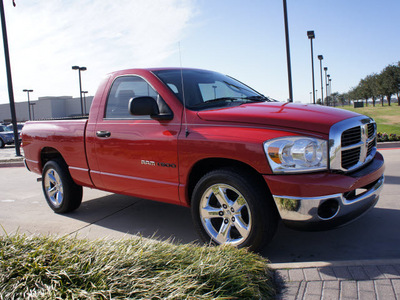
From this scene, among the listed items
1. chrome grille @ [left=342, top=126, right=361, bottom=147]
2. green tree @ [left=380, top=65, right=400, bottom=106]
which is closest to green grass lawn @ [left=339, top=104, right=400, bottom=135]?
chrome grille @ [left=342, top=126, right=361, bottom=147]

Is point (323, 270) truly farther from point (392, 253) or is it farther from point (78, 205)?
point (78, 205)

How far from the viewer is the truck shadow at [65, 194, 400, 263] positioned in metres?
3.69

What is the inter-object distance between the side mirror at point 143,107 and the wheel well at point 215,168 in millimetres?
618

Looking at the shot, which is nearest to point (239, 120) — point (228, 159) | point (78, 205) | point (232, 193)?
point (228, 159)

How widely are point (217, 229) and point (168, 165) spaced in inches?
32.3

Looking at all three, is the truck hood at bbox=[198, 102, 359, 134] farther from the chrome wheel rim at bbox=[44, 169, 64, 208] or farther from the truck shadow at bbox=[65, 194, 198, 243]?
the chrome wheel rim at bbox=[44, 169, 64, 208]

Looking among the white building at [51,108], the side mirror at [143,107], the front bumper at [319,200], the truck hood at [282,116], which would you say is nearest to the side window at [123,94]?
the side mirror at [143,107]

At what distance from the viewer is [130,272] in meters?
2.75

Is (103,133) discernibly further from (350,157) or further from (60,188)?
(350,157)

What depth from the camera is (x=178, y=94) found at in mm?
4172

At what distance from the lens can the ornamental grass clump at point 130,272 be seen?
8.37ft

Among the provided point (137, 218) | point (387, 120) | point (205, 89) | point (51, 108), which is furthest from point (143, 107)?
A: point (51, 108)

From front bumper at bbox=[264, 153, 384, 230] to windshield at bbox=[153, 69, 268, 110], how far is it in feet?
4.31

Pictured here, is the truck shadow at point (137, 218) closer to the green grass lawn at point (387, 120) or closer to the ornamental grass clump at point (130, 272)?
the ornamental grass clump at point (130, 272)
